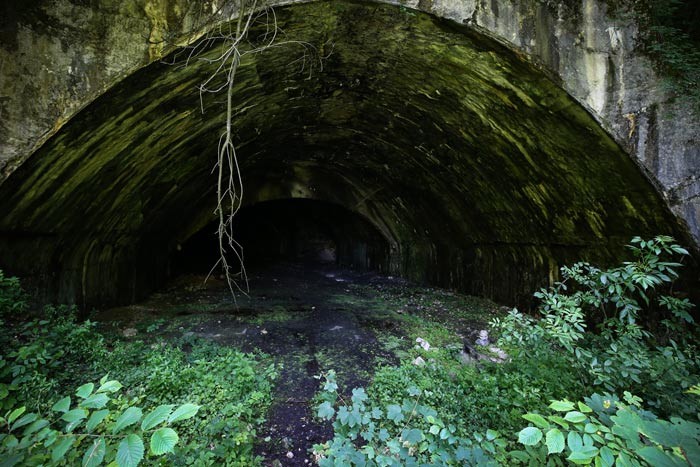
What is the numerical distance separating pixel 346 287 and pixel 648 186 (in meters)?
8.31

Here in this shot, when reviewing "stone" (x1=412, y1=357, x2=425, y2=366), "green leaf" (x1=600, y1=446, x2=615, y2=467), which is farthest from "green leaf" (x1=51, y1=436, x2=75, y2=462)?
"stone" (x1=412, y1=357, x2=425, y2=366)

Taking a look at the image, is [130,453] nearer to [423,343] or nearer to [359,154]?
[423,343]

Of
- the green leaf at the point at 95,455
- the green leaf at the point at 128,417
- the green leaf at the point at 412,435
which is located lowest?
the green leaf at the point at 412,435

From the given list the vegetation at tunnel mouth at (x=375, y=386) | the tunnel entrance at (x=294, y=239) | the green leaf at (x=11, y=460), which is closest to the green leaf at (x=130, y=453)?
the vegetation at tunnel mouth at (x=375, y=386)

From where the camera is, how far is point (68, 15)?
121 inches

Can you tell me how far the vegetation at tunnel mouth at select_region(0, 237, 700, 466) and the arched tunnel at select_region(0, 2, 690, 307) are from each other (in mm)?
711

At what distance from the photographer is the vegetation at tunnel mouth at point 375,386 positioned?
150 centimetres

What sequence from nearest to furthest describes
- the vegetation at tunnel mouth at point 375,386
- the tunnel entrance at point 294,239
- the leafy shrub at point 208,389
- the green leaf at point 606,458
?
the green leaf at point 606,458 → the vegetation at tunnel mouth at point 375,386 → the leafy shrub at point 208,389 → the tunnel entrance at point 294,239

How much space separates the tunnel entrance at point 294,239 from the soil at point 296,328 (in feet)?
9.95

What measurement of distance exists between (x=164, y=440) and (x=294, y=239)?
21.8 m

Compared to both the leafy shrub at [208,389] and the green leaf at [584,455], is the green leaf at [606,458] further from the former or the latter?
the leafy shrub at [208,389]

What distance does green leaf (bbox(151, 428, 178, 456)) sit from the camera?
1266 mm

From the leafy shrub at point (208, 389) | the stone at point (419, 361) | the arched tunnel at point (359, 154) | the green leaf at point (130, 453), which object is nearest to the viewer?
the green leaf at point (130, 453)

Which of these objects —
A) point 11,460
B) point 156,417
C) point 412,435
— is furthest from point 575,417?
point 11,460
